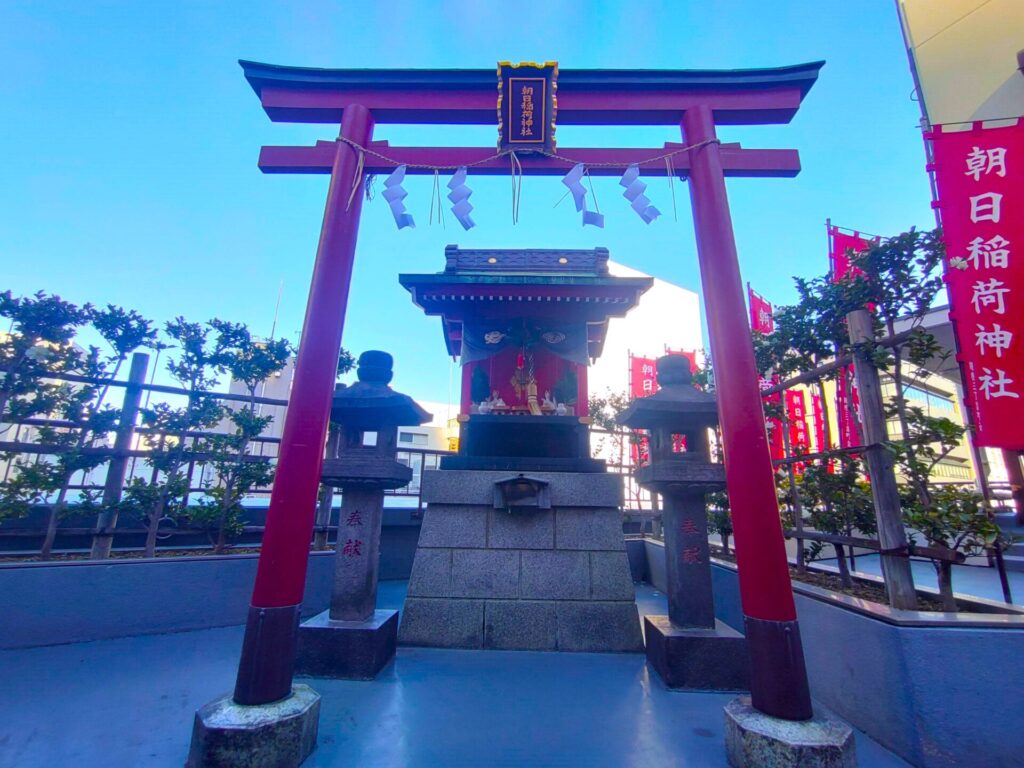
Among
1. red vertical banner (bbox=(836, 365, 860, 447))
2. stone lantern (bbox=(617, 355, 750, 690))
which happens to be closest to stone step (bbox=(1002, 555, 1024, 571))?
red vertical banner (bbox=(836, 365, 860, 447))

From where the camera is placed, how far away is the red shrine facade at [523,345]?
859 centimetres

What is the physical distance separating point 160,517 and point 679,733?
7.73 meters

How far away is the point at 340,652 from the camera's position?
5051 mm

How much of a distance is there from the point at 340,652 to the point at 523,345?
671 centimetres

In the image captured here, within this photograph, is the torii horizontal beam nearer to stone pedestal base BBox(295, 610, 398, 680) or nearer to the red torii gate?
the red torii gate

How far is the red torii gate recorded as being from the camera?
11.3ft

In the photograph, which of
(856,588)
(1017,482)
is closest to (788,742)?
(856,588)

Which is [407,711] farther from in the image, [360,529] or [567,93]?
[567,93]

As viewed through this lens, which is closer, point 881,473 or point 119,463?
point 881,473

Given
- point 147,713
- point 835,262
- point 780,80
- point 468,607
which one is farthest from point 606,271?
point 147,713

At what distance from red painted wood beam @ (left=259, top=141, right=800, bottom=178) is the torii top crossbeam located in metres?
0.01

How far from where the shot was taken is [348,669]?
5.00 m

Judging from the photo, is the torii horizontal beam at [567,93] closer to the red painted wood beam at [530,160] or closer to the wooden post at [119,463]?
the red painted wood beam at [530,160]

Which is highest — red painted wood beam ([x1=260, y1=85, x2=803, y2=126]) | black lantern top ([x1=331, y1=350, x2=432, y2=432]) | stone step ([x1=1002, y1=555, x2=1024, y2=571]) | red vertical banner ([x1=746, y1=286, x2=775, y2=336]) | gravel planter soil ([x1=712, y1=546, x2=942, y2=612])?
red vertical banner ([x1=746, y1=286, x2=775, y2=336])
